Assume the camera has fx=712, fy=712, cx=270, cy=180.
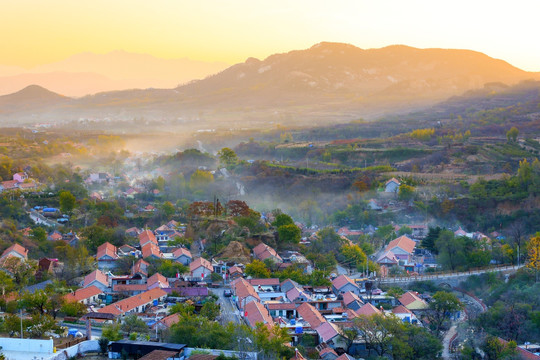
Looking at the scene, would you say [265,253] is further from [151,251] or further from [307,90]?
[307,90]

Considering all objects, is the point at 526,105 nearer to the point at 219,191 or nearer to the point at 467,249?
the point at 219,191

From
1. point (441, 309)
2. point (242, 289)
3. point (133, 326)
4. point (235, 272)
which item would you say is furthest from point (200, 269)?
point (441, 309)

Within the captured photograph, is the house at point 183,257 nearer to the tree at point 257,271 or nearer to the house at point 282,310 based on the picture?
the tree at point 257,271

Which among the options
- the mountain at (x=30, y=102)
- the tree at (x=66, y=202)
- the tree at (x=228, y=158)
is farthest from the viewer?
the mountain at (x=30, y=102)

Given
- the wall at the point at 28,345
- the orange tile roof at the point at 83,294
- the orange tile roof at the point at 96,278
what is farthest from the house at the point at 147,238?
the wall at the point at 28,345

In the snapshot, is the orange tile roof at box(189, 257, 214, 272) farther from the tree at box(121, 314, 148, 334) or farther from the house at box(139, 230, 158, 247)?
the tree at box(121, 314, 148, 334)

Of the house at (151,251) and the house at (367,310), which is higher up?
the house at (151,251)

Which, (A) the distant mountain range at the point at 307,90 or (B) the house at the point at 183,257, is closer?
(B) the house at the point at 183,257
